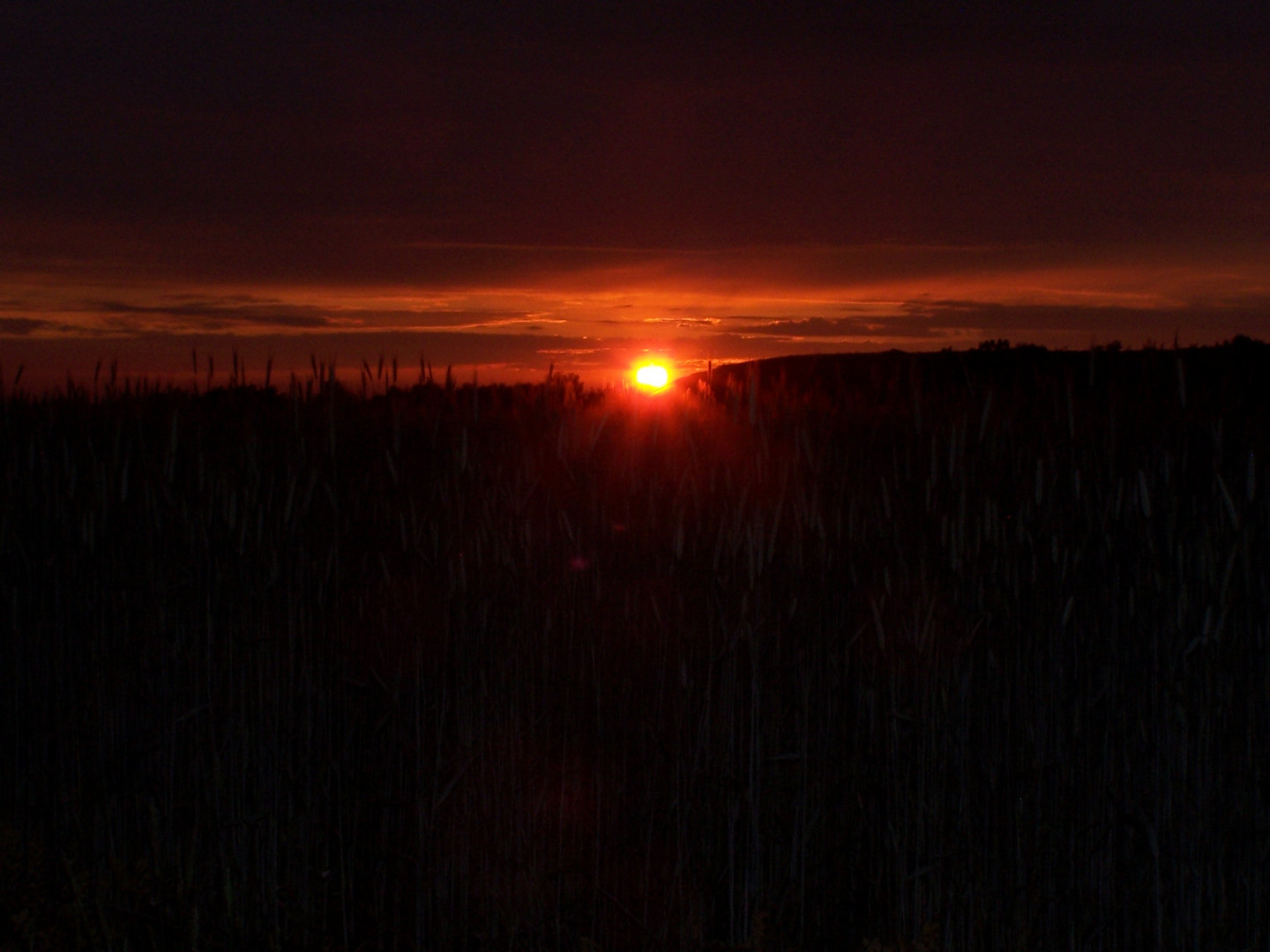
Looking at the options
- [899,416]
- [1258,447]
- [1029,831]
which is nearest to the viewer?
[1029,831]

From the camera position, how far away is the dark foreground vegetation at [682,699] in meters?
3.21

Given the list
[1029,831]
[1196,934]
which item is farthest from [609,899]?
[1196,934]

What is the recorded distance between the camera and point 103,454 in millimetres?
3621

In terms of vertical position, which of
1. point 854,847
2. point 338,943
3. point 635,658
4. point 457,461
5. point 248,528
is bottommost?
point 338,943

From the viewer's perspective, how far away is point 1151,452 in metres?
3.38

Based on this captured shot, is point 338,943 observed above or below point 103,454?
below

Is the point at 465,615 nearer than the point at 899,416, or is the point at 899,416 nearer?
the point at 465,615

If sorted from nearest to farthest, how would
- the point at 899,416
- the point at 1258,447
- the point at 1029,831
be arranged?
the point at 1029,831 < the point at 1258,447 < the point at 899,416

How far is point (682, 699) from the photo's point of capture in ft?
10.5

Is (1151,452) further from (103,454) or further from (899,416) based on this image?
(103,454)

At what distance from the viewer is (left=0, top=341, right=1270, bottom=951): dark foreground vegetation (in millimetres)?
3209

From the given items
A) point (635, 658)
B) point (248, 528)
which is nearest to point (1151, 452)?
point (635, 658)

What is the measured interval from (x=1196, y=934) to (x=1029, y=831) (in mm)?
541

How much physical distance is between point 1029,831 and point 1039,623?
1.84ft
